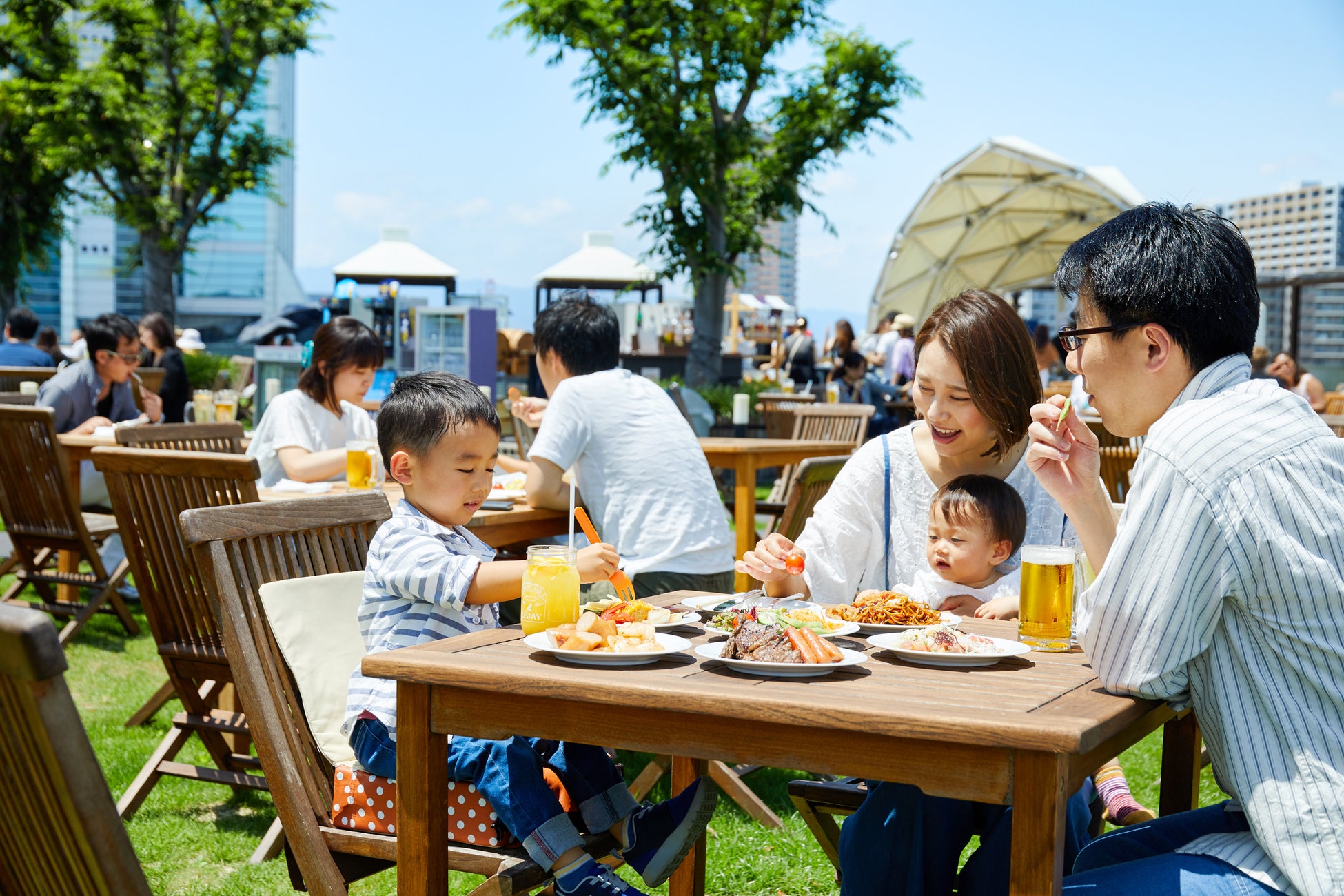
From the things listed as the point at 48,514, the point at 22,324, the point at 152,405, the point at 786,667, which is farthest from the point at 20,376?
the point at 786,667

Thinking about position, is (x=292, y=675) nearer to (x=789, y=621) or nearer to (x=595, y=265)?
(x=789, y=621)

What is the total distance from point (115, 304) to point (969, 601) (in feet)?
179

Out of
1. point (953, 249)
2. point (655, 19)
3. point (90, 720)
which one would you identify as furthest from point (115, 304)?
point (90, 720)

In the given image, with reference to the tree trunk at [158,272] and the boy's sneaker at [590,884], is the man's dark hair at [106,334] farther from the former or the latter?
the tree trunk at [158,272]

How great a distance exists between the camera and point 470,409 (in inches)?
98.9

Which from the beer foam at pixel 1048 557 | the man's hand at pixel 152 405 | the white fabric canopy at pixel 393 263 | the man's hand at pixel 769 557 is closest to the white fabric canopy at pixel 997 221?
the white fabric canopy at pixel 393 263

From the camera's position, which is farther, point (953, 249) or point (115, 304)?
point (115, 304)

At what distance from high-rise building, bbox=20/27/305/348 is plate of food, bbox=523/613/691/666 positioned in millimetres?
38147

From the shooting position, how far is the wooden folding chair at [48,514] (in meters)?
5.07

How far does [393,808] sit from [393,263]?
2007 cm

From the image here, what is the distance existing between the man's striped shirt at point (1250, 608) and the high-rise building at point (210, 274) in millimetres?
38657

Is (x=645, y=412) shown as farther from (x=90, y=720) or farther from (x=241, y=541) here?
(x=90, y=720)

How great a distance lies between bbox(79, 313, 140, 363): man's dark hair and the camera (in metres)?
6.25

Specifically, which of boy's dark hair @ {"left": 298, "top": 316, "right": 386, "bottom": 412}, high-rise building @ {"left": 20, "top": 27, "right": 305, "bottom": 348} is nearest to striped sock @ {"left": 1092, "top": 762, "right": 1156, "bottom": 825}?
boy's dark hair @ {"left": 298, "top": 316, "right": 386, "bottom": 412}
